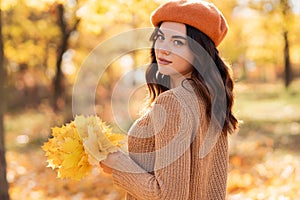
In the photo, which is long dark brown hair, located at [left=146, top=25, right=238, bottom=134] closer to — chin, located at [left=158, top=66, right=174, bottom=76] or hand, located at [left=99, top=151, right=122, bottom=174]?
chin, located at [left=158, top=66, right=174, bottom=76]

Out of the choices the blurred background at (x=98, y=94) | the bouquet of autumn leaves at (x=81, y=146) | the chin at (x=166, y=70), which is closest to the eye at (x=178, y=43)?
the chin at (x=166, y=70)

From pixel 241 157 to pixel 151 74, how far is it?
605 centimetres

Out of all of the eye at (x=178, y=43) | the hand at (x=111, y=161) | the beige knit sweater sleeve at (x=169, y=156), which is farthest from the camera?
the eye at (x=178, y=43)

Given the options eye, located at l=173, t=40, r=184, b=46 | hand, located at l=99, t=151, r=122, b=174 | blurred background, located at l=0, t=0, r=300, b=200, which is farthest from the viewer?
blurred background, located at l=0, t=0, r=300, b=200

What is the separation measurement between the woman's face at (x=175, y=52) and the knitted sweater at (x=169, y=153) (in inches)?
6.6

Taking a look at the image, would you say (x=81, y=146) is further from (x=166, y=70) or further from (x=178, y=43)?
(x=178, y=43)

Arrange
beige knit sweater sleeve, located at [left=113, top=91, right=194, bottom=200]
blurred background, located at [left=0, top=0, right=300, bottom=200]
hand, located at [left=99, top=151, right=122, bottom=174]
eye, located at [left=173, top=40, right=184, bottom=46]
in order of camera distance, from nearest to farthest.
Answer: beige knit sweater sleeve, located at [left=113, top=91, right=194, bottom=200] < hand, located at [left=99, top=151, right=122, bottom=174] < eye, located at [left=173, top=40, right=184, bottom=46] < blurred background, located at [left=0, top=0, right=300, bottom=200]

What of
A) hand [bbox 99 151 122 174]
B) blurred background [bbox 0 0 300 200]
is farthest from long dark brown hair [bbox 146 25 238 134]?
blurred background [bbox 0 0 300 200]

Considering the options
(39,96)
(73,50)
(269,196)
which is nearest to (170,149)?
(269,196)

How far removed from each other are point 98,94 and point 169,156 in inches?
709

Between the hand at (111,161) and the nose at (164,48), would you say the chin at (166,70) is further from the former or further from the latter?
the hand at (111,161)

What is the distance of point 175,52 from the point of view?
2359 millimetres

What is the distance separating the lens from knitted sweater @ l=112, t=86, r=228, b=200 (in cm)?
211

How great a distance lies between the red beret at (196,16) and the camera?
231 cm
